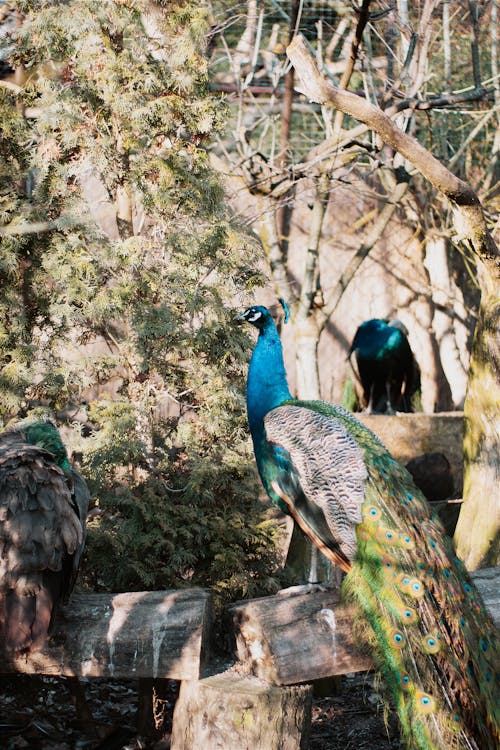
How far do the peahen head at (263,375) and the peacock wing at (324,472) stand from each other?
0.19 metres

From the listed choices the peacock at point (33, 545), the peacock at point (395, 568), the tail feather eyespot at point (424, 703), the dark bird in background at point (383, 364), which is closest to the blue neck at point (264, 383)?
the peacock at point (395, 568)

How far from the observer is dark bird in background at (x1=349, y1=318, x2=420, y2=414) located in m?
6.90

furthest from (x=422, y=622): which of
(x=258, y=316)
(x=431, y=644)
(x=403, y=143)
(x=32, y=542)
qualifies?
(x=403, y=143)

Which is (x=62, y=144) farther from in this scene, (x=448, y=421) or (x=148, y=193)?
(x=448, y=421)

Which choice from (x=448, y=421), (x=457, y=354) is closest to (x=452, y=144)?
(x=457, y=354)

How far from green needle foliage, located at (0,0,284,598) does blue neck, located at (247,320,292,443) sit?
1.16ft

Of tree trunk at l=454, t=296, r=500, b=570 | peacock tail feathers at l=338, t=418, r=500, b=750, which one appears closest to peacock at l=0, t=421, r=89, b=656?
peacock tail feathers at l=338, t=418, r=500, b=750

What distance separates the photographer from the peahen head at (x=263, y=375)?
3.70m

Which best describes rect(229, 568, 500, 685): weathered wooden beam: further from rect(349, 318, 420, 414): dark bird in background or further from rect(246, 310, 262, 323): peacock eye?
rect(349, 318, 420, 414): dark bird in background

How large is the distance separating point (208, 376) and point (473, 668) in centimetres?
191

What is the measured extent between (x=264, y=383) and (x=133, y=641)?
4.05 ft

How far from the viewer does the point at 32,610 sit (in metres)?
2.97

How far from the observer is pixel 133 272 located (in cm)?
413

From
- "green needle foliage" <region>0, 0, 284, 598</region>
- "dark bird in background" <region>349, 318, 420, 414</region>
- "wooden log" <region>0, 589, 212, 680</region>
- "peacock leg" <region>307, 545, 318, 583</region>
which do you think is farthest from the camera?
"dark bird in background" <region>349, 318, 420, 414</region>
